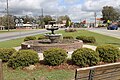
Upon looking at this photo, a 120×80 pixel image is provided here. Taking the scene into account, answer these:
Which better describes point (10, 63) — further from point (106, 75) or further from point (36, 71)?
point (106, 75)

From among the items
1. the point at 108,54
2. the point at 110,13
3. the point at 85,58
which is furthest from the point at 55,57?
the point at 110,13

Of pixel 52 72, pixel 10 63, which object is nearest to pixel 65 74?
pixel 52 72

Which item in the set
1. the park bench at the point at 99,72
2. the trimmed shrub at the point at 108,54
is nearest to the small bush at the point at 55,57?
the trimmed shrub at the point at 108,54

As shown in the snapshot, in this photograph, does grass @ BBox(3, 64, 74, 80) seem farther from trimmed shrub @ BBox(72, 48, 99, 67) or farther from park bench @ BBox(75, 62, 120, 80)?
park bench @ BBox(75, 62, 120, 80)

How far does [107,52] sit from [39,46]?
5.05 metres

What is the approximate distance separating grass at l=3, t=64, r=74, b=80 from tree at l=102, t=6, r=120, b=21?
403 ft

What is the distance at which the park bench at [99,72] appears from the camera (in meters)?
4.78

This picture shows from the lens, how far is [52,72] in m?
7.95

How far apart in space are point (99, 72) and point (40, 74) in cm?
305

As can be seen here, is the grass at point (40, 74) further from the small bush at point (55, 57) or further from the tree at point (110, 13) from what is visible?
the tree at point (110, 13)

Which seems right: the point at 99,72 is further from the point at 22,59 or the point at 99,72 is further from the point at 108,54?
the point at 108,54

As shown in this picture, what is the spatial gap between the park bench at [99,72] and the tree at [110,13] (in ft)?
411

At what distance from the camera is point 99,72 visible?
504cm

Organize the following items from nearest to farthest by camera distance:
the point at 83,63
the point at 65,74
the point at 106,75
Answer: the point at 106,75 < the point at 65,74 < the point at 83,63
